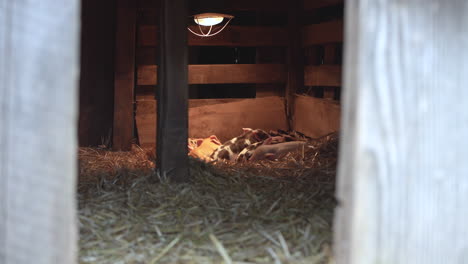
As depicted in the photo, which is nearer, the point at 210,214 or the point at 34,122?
the point at 34,122

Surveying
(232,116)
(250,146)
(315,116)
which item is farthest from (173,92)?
(232,116)

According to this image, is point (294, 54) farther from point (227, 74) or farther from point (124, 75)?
point (124, 75)

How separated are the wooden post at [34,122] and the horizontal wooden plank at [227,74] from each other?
4334 mm

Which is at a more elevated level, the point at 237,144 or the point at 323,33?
the point at 323,33

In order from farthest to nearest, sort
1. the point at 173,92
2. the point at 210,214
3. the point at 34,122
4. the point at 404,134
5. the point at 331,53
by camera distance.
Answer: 1. the point at 331,53
2. the point at 173,92
3. the point at 210,214
4. the point at 404,134
5. the point at 34,122

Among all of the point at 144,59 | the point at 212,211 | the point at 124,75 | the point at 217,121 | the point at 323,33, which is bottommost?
the point at 212,211

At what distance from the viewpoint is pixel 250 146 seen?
5.20 m

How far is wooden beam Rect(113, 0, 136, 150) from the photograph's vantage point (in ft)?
17.3

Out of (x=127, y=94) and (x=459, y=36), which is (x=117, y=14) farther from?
(x=459, y=36)

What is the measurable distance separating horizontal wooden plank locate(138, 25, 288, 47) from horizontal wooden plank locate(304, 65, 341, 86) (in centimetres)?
45

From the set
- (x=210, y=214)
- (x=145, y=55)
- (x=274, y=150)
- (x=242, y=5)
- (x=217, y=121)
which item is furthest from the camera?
(x=217, y=121)

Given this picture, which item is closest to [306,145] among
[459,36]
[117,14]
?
[117,14]

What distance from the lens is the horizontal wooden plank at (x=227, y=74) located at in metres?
5.52

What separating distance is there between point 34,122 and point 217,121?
4.68m
